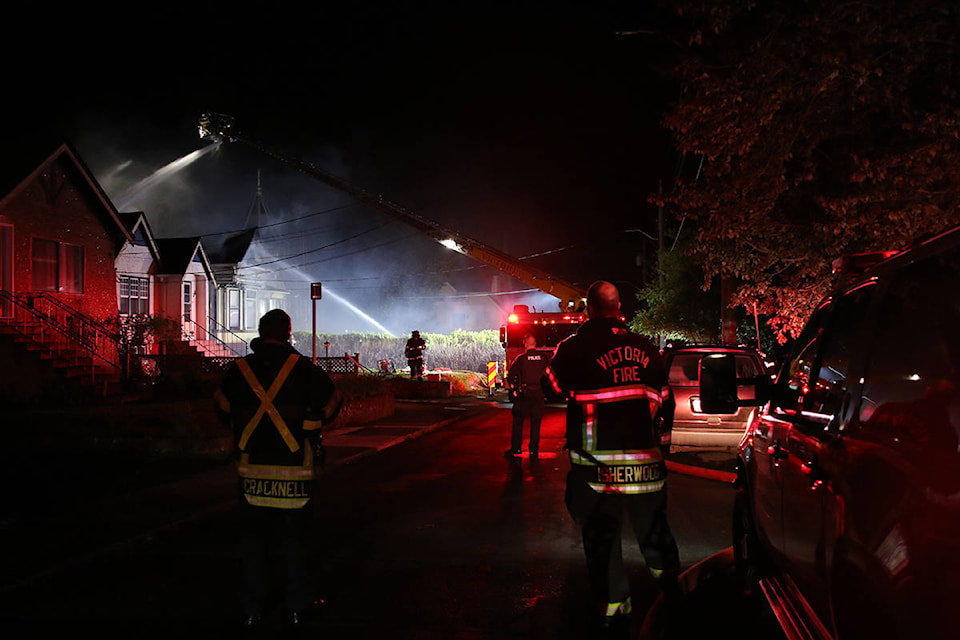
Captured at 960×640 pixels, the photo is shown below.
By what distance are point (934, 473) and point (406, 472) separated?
31.3ft

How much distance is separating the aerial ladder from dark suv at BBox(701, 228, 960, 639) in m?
20.9

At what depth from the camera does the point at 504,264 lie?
27500mm

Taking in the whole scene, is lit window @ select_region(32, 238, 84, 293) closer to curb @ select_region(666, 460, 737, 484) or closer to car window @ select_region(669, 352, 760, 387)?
car window @ select_region(669, 352, 760, 387)

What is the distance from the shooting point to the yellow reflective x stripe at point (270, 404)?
4805 mm

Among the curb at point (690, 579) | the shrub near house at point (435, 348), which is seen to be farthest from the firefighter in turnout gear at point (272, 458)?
the shrub near house at point (435, 348)

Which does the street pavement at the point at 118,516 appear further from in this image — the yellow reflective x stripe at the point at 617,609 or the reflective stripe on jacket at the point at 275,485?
the reflective stripe on jacket at the point at 275,485

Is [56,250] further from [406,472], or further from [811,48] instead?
[811,48]

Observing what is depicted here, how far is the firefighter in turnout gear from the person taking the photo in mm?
4809

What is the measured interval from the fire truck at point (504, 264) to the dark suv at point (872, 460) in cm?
1926

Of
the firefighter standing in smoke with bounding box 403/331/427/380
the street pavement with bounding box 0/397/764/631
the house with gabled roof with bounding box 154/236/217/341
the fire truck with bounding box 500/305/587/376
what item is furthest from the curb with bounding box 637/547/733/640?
the house with gabled roof with bounding box 154/236/217/341

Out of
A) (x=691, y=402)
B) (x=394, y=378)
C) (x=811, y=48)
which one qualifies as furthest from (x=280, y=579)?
(x=394, y=378)

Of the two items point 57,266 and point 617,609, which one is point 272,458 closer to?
point 617,609

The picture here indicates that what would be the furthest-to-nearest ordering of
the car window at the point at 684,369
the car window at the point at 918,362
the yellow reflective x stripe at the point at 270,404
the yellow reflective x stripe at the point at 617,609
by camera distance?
the car window at the point at 684,369
the yellow reflective x stripe at the point at 270,404
the yellow reflective x stripe at the point at 617,609
the car window at the point at 918,362

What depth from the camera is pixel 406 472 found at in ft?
37.2
